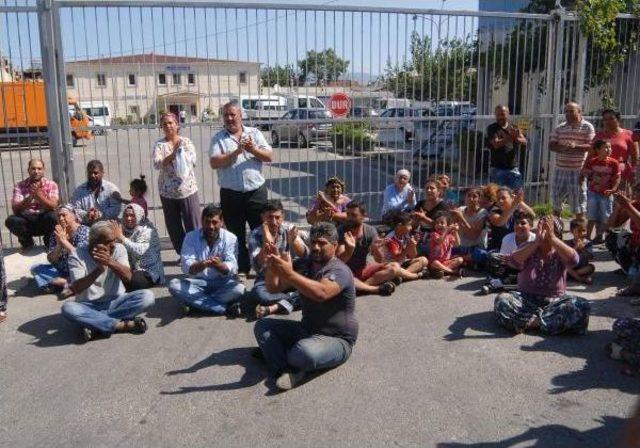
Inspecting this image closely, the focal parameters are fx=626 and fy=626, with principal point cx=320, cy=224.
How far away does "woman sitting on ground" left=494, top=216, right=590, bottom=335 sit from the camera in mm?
5219

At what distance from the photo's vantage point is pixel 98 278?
5555 mm

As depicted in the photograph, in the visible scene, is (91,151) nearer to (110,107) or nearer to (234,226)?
(110,107)

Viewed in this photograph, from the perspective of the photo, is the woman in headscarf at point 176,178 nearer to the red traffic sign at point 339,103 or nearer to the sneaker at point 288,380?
the red traffic sign at point 339,103

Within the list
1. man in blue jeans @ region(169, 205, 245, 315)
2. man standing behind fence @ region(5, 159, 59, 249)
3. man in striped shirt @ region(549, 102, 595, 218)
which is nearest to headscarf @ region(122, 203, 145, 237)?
man in blue jeans @ region(169, 205, 245, 315)

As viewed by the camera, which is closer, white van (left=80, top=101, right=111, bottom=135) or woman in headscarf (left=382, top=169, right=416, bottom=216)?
white van (left=80, top=101, right=111, bottom=135)

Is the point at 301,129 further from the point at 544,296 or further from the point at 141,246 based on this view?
the point at 544,296

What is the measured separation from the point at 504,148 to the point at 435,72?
147 cm

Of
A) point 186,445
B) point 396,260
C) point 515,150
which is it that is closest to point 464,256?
point 396,260

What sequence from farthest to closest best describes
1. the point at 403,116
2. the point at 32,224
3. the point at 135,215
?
the point at 403,116, the point at 32,224, the point at 135,215

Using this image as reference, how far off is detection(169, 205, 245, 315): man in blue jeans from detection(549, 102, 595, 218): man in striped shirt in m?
4.84

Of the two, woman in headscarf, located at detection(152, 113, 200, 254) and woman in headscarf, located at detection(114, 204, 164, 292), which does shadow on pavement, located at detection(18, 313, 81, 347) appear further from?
woman in headscarf, located at detection(152, 113, 200, 254)

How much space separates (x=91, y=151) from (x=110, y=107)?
0.72 metres

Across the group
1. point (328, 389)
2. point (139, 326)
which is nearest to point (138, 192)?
point (139, 326)

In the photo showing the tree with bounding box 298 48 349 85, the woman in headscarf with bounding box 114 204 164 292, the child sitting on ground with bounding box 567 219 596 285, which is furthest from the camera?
the tree with bounding box 298 48 349 85
